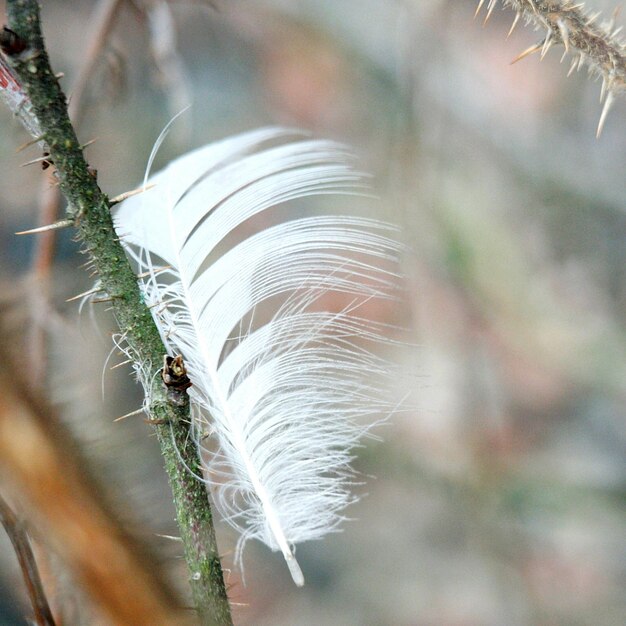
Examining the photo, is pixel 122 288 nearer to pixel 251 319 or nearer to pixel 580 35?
pixel 251 319

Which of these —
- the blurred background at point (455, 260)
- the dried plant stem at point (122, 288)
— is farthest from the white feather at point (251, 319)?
the blurred background at point (455, 260)

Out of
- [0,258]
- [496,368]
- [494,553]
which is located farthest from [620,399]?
[0,258]

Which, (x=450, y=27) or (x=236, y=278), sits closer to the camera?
(x=236, y=278)

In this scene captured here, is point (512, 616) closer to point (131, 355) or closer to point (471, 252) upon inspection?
point (471, 252)

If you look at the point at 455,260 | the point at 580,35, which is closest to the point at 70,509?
the point at 580,35

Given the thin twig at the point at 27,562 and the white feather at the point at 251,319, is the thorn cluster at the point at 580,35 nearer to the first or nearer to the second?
the white feather at the point at 251,319
